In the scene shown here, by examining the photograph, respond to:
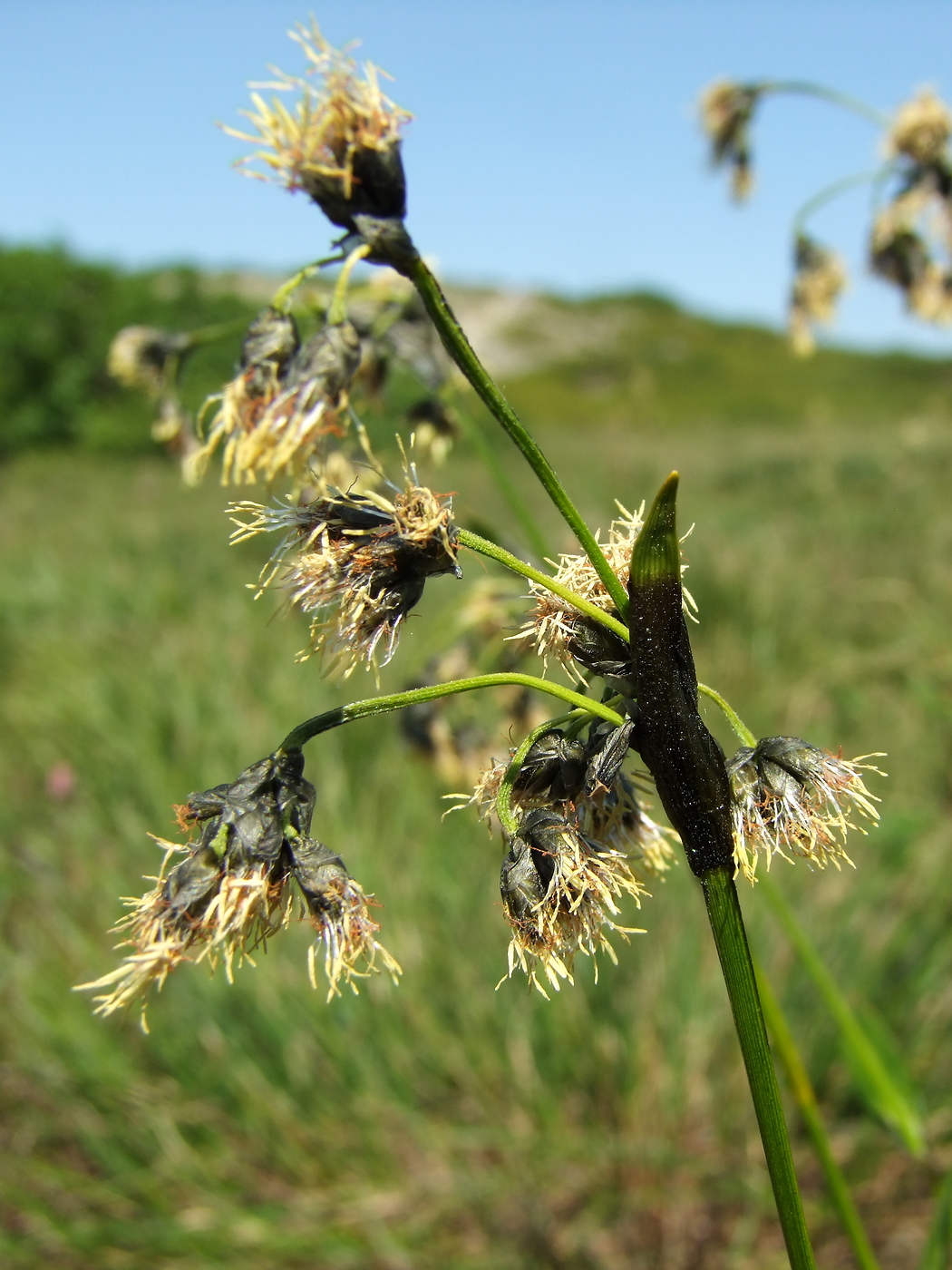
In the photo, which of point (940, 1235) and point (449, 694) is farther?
point (940, 1235)

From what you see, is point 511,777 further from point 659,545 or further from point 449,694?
point 659,545

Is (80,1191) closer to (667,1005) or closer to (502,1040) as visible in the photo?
(502,1040)

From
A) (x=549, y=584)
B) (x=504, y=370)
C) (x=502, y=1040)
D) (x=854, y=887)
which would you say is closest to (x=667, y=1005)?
(x=502, y=1040)

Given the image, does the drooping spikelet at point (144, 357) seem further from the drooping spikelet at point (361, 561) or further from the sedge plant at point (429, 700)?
the drooping spikelet at point (361, 561)

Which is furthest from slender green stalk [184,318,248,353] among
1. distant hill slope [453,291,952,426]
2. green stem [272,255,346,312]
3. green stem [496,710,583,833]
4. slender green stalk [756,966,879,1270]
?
distant hill slope [453,291,952,426]

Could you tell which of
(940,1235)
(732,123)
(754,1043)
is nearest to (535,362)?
(732,123)

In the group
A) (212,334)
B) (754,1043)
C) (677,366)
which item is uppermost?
(677,366)
